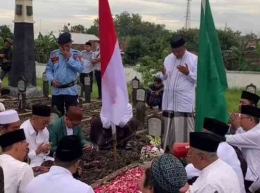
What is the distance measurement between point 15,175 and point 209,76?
114 inches

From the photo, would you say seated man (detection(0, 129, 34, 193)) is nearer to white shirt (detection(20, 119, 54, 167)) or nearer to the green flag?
white shirt (detection(20, 119, 54, 167))

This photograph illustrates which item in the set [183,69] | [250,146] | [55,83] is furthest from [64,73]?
[250,146]

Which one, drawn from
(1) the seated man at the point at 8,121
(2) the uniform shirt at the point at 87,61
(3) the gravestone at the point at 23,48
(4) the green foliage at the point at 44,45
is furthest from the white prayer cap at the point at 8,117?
(4) the green foliage at the point at 44,45

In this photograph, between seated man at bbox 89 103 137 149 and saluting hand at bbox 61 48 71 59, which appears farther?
seated man at bbox 89 103 137 149

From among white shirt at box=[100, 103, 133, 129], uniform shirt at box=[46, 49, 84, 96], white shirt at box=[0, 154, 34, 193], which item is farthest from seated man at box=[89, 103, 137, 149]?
white shirt at box=[0, 154, 34, 193]

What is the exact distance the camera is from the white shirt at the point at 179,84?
7312 millimetres

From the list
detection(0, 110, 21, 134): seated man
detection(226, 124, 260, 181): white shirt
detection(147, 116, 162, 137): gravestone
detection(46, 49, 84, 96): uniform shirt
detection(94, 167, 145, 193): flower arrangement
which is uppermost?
detection(46, 49, 84, 96): uniform shirt

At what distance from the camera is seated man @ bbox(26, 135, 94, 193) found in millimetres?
3393

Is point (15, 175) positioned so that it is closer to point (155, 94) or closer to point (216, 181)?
point (216, 181)

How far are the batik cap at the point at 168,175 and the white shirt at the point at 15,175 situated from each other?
1.27 meters

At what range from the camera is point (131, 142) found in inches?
349

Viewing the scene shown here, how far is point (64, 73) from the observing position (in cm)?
814

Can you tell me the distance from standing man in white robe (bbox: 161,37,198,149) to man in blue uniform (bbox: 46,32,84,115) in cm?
156

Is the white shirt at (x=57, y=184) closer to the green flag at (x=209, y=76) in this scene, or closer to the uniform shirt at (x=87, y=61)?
the green flag at (x=209, y=76)
